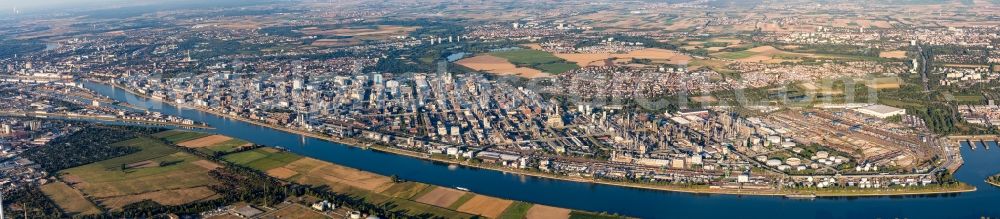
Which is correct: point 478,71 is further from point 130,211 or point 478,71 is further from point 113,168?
point 130,211

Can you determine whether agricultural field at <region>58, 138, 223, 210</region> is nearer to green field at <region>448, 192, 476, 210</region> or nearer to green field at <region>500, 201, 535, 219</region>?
green field at <region>448, 192, 476, 210</region>

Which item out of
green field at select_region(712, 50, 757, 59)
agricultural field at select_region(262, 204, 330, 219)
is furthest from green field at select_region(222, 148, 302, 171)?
green field at select_region(712, 50, 757, 59)

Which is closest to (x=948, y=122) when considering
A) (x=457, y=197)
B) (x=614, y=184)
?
(x=614, y=184)

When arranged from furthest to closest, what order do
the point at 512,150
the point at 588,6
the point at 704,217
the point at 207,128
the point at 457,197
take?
the point at 588,6 < the point at 207,128 < the point at 512,150 < the point at 457,197 < the point at 704,217

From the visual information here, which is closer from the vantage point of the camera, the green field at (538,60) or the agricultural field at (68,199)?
the agricultural field at (68,199)

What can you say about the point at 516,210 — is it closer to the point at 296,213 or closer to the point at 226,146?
the point at 296,213

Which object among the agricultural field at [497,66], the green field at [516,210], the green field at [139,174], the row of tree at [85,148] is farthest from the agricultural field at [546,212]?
the agricultural field at [497,66]

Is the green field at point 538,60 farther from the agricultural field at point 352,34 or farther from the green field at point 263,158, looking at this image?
the green field at point 263,158
